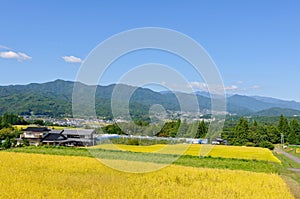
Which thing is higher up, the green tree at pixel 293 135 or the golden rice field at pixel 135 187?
the golden rice field at pixel 135 187

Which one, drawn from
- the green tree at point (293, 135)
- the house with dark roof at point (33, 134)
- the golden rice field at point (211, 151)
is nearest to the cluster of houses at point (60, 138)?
the house with dark roof at point (33, 134)

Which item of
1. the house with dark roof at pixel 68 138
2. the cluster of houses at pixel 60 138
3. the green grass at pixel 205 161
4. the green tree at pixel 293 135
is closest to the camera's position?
the green grass at pixel 205 161

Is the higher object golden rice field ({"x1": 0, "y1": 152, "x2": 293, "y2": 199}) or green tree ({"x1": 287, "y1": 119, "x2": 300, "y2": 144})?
golden rice field ({"x1": 0, "y1": 152, "x2": 293, "y2": 199})

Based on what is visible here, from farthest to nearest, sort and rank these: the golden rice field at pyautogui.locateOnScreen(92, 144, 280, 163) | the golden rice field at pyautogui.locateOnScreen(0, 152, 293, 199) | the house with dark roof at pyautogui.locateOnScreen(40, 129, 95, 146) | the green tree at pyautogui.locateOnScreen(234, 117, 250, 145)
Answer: the green tree at pyautogui.locateOnScreen(234, 117, 250, 145)
the house with dark roof at pyautogui.locateOnScreen(40, 129, 95, 146)
the golden rice field at pyautogui.locateOnScreen(92, 144, 280, 163)
the golden rice field at pyautogui.locateOnScreen(0, 152, 293, 199)

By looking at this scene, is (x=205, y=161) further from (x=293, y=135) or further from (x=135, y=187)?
(x=293, y=135)

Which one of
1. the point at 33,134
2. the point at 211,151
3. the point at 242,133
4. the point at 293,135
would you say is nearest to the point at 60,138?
the point at 33,134

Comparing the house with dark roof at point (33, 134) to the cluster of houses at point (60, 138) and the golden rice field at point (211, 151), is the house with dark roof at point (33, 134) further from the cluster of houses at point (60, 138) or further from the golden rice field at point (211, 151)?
the golden rice field at point (211, 151)

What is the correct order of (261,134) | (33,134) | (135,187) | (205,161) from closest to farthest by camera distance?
(135,187)
(205,161)
(33,134)
(261,134)

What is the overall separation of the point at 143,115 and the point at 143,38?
15.7m

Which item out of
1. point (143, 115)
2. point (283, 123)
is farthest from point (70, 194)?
point (283, 123)

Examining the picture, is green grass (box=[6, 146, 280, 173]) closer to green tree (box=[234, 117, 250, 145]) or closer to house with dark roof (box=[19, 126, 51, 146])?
house with dark roof (box=[19, 126, 51, 146])

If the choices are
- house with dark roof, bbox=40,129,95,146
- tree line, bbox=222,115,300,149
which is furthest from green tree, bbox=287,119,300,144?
house with dark roof, bbox=40,129,95,146

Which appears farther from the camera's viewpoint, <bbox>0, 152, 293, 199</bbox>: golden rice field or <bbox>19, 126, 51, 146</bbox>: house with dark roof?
<bbox>19, 126, 51, 146</bbox>: house with dark roof

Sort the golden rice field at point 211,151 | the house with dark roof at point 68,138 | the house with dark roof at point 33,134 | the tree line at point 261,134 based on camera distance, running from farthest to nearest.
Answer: the tree line at point 261,134 → the house with dark roof at point 33,134 → the house with dark roof at point 68,138 → the golden rice field at point 211,151
